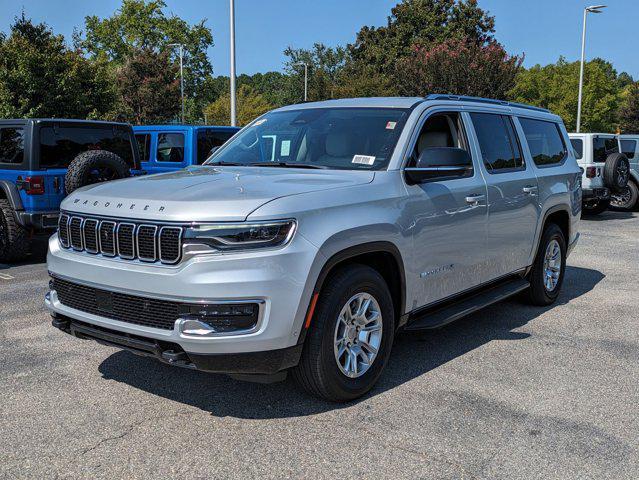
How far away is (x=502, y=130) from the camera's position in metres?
5.69

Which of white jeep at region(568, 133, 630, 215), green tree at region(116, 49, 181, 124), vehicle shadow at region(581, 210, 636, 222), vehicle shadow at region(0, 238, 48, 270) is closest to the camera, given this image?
vehicle shadow at region(0, 238, 48, 270)

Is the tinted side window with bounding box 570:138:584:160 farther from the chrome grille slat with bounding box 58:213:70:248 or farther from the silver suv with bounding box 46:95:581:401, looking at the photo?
the chrome grille slat with bounding box 58:213:70:248

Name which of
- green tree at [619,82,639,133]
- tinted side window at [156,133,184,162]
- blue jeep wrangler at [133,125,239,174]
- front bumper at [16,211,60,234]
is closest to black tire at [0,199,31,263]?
front bumper at [16,211,60,234]

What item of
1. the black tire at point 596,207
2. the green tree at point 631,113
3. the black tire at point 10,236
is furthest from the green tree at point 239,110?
the black tire at point 10,236

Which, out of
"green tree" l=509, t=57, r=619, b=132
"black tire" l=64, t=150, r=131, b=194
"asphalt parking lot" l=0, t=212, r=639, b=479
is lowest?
"asphalt parking lot" l=0, t=212, r=639, b=479

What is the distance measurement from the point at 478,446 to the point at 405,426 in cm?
42

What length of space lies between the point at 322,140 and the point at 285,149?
291mm

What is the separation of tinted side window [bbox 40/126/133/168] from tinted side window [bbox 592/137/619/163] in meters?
10.4

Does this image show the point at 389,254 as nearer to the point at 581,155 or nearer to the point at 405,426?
the point at 405,426

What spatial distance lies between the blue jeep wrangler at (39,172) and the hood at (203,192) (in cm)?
425

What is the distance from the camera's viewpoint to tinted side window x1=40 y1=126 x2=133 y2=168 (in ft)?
28.3

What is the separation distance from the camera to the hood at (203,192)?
3432 mm

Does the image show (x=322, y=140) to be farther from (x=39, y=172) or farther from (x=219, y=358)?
(x=39, y=172)

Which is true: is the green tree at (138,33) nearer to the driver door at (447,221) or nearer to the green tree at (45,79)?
the green tree at (45,79)
